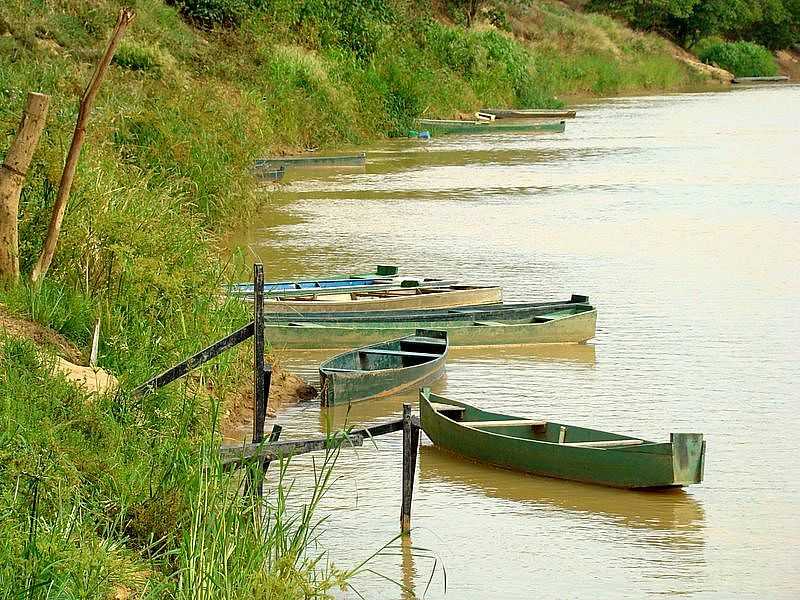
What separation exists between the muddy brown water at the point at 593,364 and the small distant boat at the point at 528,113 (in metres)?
8.79

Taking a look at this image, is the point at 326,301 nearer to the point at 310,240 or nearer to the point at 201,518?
the point at 310,240

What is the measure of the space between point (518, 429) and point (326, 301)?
400cm

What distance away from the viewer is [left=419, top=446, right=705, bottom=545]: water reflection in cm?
884

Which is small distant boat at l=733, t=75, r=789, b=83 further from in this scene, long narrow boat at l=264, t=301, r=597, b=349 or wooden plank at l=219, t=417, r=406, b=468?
wooden plank at l=219, t=417, r=406, b=468

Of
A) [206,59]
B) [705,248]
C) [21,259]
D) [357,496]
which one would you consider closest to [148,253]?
[21,259]

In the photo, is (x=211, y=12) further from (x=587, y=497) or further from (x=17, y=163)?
(x=587, y=497)

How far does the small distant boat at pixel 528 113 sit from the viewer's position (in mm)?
39250

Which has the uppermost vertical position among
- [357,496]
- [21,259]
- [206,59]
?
[206,59]

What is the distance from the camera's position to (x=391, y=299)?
1369 cm

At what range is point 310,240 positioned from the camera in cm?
1920

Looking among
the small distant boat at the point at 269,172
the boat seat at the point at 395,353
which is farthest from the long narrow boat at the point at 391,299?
the small distant boat at the point at 269,172

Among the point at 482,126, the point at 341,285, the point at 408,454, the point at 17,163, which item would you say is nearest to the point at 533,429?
the point at 408,454

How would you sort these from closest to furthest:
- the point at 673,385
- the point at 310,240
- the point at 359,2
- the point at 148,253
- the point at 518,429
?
the point at 518,429 < the point at 148,253 < the point at 673,385 < the point at 310,240 < the point at 359,2

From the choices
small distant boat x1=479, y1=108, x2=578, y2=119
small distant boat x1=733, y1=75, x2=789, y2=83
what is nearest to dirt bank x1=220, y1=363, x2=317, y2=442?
small distant boat x1=479, y1=108, x2=578, y2=119
